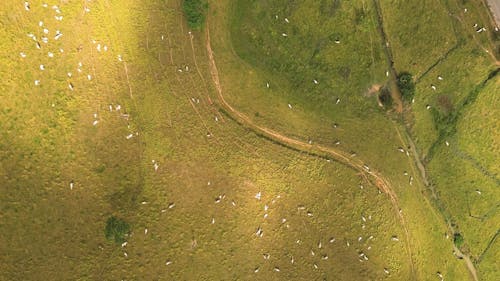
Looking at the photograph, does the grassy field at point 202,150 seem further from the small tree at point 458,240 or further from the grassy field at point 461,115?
the small tree at point 458,240

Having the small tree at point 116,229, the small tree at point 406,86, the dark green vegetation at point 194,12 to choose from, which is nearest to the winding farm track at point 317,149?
the dark green vegetation at point 194,12

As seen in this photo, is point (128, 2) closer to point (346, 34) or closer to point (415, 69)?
point (346, 34)

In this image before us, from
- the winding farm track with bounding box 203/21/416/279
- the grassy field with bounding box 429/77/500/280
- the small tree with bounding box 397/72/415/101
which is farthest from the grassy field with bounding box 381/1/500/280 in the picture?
the winding farm track with bounding box 203/21/416/279

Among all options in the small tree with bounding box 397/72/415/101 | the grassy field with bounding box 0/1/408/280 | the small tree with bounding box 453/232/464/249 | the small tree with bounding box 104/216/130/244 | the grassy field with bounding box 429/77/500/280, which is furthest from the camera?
the grassy field with bounding box 429/77/500/280

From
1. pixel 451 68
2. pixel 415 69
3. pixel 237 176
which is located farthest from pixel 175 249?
pixel 451 68

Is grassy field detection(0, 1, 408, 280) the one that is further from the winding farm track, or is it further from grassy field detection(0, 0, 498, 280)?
the winding farm track

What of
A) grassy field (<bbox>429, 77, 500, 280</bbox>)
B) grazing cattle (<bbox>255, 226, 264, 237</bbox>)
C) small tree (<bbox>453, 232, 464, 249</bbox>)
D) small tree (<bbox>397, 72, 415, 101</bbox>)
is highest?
small tree (<bbox>397, 72, 415, 101</bbox>)
